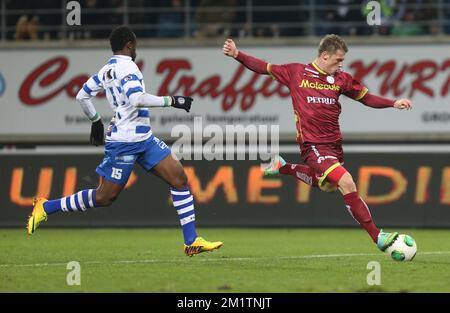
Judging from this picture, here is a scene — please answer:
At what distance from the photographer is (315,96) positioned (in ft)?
35.9

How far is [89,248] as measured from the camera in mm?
13180

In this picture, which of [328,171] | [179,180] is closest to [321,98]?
[328,171]

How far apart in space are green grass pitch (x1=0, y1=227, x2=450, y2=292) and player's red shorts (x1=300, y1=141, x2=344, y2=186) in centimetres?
97

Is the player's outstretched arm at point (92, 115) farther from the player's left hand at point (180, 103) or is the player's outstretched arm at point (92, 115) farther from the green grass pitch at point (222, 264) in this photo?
the green grass pitch at point (222, 264)

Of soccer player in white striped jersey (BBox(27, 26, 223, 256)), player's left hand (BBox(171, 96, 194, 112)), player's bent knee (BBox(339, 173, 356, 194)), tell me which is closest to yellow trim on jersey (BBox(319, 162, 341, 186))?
player's bent knee (BBox(339, 173, 356, 194))

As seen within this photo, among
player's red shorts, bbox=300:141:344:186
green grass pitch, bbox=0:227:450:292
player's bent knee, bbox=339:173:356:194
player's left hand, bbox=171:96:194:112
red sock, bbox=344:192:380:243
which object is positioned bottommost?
green grass pitch, bbox=0:227:450:292

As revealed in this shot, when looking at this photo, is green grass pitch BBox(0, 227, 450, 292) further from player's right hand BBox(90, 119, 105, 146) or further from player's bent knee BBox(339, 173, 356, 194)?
player's right hand BBox(90, 119, 105, 146)

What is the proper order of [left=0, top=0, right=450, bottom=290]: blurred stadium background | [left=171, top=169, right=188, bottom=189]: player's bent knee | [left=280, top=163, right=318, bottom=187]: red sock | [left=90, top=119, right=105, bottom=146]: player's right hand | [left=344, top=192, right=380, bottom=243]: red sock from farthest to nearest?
1. [left=0, top=0, right=450, bottom=290]: blurred stadium background
2. [left=90, top=119, right=105, bottom=146]: player's right hand
3. [left=280, top=163, right=318, bottom=187]: red sock
4. [left=171, top=169, right=188, bottom=189]: player's bent knee
5. [left=344, top=192, right=380, bottom=243]: red sock

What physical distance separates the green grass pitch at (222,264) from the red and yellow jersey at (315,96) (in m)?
1.37

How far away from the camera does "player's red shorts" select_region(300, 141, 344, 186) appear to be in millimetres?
10797

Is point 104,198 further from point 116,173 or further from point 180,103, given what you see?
point 180,103

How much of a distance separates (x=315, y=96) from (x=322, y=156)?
633 mm

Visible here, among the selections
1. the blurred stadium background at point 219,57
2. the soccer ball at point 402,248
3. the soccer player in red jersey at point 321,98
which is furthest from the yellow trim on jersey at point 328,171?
the blurred stadium background at point 219,57
